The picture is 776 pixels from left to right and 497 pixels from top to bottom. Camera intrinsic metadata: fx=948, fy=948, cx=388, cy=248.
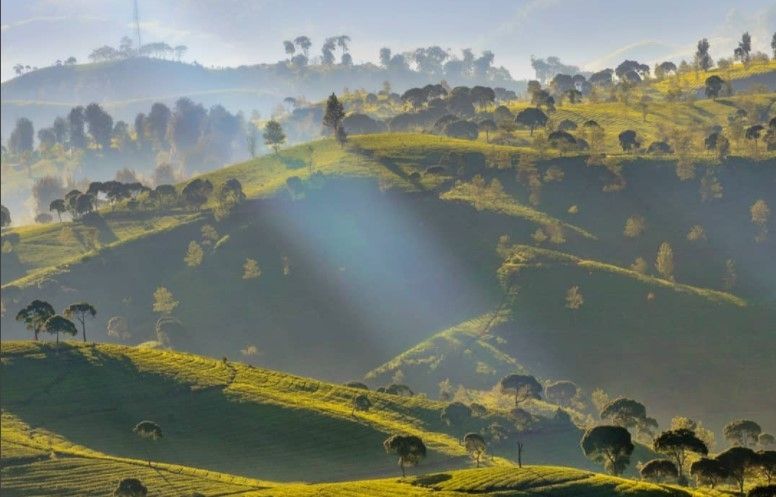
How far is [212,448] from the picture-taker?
138 meters

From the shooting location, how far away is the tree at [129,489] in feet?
363

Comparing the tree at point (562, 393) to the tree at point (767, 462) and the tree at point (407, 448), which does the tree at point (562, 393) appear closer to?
the tree at point (407, 448)

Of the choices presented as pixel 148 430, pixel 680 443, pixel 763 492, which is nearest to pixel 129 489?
pixel 148 430

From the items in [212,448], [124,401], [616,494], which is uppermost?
[124,401]

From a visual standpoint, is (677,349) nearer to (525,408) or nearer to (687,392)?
(687,392)

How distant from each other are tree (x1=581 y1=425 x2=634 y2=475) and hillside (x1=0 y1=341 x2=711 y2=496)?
12.4 m

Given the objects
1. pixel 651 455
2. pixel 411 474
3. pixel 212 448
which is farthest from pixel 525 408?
pixel 212 448

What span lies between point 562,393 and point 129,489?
90980 millimetres

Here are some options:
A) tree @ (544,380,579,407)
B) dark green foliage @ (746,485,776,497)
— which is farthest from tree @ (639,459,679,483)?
tree @ (544,380,579,407)

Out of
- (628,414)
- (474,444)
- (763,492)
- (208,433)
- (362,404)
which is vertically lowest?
(763,492)

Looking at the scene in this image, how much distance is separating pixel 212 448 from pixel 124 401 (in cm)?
2082

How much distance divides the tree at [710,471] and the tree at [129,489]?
6380 centimetres

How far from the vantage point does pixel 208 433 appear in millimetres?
142625

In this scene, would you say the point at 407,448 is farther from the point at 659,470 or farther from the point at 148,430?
the point at 148,430
